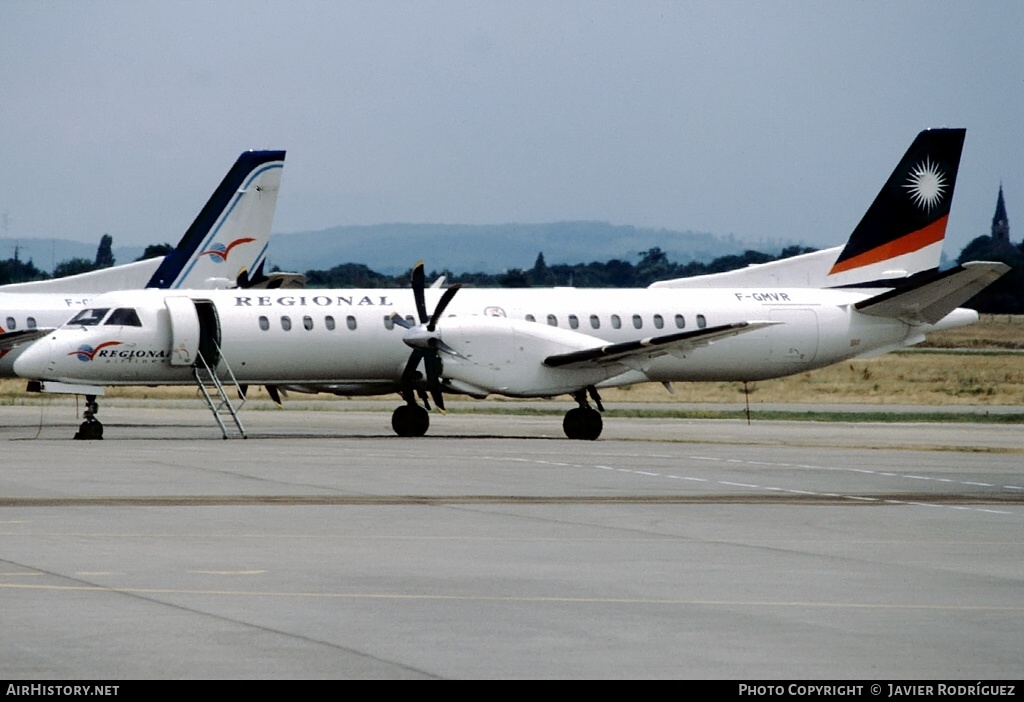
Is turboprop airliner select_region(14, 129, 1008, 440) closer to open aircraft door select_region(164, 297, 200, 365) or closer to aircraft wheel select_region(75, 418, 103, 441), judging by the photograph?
open aircraft door select_region(164, 297, 200, 365)

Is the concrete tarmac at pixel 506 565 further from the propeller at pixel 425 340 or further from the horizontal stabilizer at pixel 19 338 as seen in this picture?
the horizontal stabilizer at pixel 19 338

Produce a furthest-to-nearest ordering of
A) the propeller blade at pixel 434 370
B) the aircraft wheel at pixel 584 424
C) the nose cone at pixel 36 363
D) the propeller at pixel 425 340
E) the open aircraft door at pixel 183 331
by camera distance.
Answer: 1. the aircraft wheel at pixel 584 424
2. the propeller blade at pixel 434 370
3. the propeller at pixel 425 340
4. the open aircraft door at pixel 183 331
5. the nose cone at pixel 36 363

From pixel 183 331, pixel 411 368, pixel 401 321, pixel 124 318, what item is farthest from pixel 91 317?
pixel 411 368

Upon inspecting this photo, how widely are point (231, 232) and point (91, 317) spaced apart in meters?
9.81

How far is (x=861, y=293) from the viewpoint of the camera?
38219 mm

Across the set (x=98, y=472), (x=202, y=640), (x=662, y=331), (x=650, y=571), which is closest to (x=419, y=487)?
(x=98, y=472)

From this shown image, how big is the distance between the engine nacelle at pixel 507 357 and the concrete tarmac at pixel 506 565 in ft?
16.2

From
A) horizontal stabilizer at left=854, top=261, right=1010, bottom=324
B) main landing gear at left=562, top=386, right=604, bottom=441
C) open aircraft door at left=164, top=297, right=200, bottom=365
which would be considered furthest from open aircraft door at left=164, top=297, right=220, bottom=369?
horizontal stabilizer at left=854, top=261, right=1010, bottom=324

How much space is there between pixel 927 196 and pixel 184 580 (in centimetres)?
2985

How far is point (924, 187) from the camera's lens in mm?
39000

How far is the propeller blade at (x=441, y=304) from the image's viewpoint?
109 feet

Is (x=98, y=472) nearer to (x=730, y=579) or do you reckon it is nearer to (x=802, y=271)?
(x=730, y=579)

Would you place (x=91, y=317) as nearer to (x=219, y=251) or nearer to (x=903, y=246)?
(x=219, y=251)

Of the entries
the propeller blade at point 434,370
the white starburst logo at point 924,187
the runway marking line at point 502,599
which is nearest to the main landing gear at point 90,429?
the propeller blade at point 434,370
